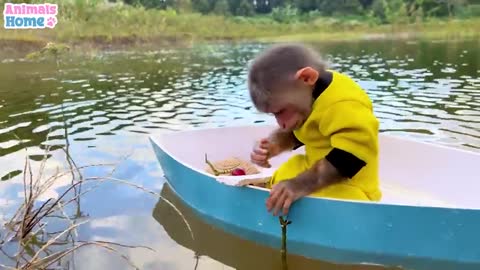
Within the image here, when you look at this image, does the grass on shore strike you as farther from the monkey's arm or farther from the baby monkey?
the baby monkey

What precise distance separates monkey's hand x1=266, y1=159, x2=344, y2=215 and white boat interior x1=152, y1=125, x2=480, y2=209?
74 cm

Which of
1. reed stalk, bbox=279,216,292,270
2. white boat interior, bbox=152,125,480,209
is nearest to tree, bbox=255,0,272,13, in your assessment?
white boat interior, bbox=152,125,480,209

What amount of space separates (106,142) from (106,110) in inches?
72.7

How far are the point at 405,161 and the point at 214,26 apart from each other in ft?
83.4

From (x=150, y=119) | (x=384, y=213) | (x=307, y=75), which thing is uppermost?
(x=307, y=75)

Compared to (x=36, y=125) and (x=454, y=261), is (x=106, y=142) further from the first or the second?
(x=454, y=261)

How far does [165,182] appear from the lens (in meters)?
4.45

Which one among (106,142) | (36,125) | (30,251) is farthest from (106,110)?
(30,251)

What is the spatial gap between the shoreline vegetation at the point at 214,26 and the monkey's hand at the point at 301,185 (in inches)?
604

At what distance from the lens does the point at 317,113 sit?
2494mm

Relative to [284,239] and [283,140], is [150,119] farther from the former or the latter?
[284,239]

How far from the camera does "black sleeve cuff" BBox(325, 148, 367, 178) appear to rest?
2.47 meters

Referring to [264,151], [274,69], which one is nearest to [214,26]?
[264,151]

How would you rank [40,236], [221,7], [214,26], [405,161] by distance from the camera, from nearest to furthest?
1. [40,236]
2. [405,161]
3. [214,26]
4. [221,7]
